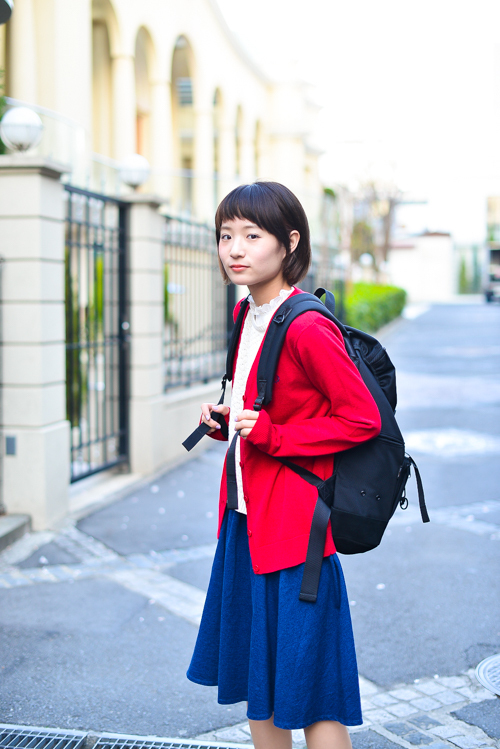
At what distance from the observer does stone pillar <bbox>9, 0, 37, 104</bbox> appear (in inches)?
444

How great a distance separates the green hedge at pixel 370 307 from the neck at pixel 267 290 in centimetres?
1619

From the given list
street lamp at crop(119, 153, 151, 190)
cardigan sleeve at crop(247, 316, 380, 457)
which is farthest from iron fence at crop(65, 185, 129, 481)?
cardigan sleeve at crop(247, 316, 380, 457)

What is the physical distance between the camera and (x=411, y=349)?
2188 centimetres

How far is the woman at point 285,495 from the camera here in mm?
2146

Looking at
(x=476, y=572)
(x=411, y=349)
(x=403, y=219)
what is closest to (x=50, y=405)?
(x=476, y=572)

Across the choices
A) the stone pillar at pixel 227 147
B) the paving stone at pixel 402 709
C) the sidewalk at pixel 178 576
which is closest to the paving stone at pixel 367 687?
the sidewalk at pixel 178 576

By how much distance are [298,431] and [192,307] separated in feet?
23.9

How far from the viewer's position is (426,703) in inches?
131

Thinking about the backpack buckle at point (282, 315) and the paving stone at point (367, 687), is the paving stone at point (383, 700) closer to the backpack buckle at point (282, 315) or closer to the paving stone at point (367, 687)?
the paving stone at point (367, 687)

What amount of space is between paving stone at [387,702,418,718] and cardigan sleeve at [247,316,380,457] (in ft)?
5.24

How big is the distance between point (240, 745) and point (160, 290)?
5527 mm

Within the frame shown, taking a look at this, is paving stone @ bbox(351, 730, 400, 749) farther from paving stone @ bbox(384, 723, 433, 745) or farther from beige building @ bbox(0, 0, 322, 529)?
beige building @ bbox(0, 0, 322, 529)

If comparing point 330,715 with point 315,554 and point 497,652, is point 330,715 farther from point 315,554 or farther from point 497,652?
point 497,652

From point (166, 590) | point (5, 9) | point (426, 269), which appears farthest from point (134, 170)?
point (426, 269)
